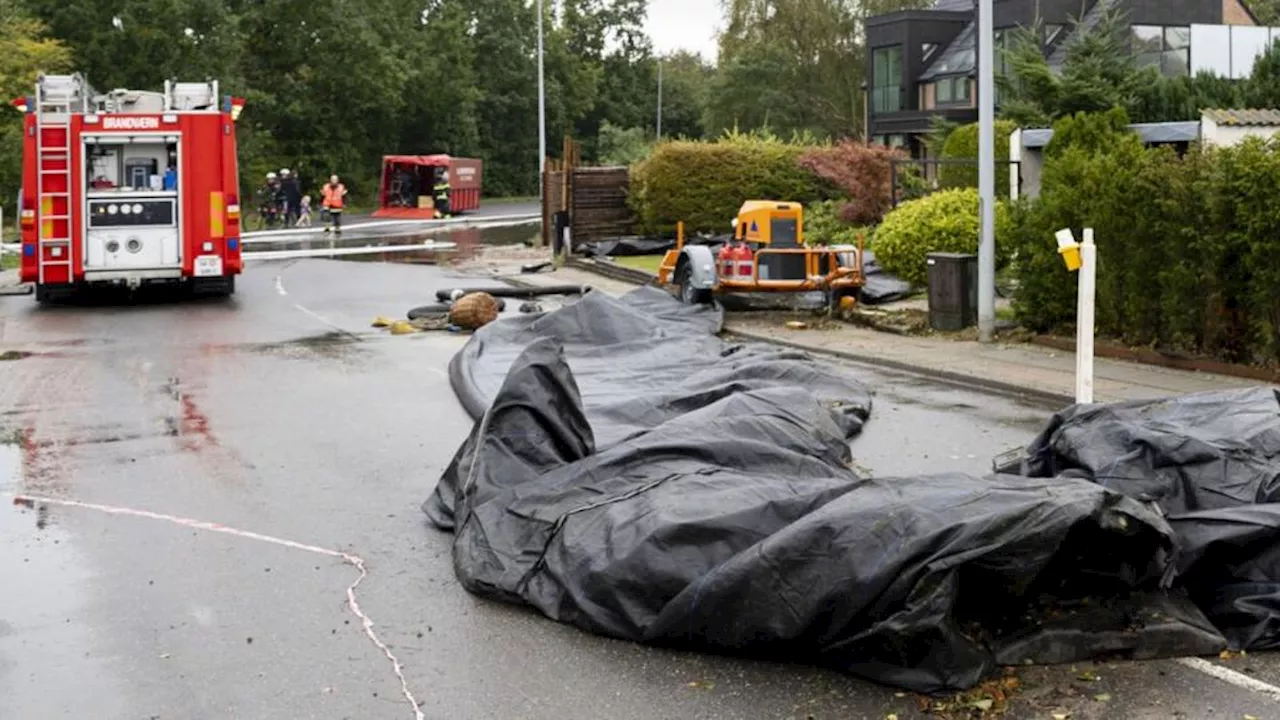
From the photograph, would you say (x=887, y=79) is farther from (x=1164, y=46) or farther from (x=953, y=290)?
(x=953, y=290)

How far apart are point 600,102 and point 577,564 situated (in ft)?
269

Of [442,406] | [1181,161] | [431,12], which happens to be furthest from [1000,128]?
[431,12]

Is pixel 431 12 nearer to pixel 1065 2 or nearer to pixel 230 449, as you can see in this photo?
pixel 1065 2

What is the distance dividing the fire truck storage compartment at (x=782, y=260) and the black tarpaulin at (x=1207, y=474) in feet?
39.2

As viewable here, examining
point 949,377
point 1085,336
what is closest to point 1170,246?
point 949,377

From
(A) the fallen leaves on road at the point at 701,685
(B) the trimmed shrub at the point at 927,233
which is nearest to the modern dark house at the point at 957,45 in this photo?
(B) the trimmed shrub at the point at 927,233

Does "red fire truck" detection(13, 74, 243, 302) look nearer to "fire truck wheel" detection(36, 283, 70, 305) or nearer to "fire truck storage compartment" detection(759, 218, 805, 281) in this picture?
"fire truck wheel" detection(36, 283, 70, 305)

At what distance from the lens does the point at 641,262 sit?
3022 centimetres

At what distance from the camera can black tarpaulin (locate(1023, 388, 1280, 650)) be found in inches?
256

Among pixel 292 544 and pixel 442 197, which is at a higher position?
pixel 442 197

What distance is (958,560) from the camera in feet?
19.0

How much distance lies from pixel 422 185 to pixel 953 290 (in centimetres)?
4455

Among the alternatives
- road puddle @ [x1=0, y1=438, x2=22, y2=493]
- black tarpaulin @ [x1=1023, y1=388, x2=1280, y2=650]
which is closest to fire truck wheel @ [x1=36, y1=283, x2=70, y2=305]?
road puddle @ [x1=0, y1=438, x2=22, y2=493]

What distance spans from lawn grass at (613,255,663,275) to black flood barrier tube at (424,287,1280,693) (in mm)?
19430
